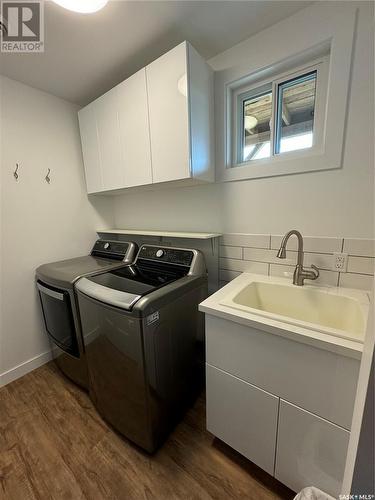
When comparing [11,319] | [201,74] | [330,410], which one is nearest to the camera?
[330,410]

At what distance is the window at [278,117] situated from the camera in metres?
1.18

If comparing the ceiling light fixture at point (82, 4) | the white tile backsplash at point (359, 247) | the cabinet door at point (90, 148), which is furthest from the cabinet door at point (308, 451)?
the cabinet door at point (90, 148)

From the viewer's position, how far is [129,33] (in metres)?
1.17

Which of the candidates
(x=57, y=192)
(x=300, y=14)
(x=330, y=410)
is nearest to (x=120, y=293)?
(x=330, y=410)

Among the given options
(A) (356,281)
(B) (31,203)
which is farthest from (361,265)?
(B) (31,203)

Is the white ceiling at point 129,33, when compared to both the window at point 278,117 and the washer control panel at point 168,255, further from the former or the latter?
the washer control panel at point 168,255

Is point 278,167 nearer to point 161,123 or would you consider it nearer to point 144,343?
point 161,123

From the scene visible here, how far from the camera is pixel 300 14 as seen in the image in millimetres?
1080

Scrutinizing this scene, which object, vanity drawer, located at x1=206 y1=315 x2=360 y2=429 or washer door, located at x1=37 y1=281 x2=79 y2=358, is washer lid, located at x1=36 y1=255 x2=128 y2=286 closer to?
washer door, located at x1=37 y1=281 x2=79 y2=358

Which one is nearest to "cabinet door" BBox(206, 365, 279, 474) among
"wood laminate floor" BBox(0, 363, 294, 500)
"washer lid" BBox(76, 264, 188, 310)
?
"wood laminate floor" BBox(0, 363, 294, 500)

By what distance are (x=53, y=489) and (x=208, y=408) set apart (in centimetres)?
84

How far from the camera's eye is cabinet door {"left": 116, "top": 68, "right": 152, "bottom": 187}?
1330 mm

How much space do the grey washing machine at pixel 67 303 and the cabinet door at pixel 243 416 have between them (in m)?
0.92

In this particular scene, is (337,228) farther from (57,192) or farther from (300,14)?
(57,192)
